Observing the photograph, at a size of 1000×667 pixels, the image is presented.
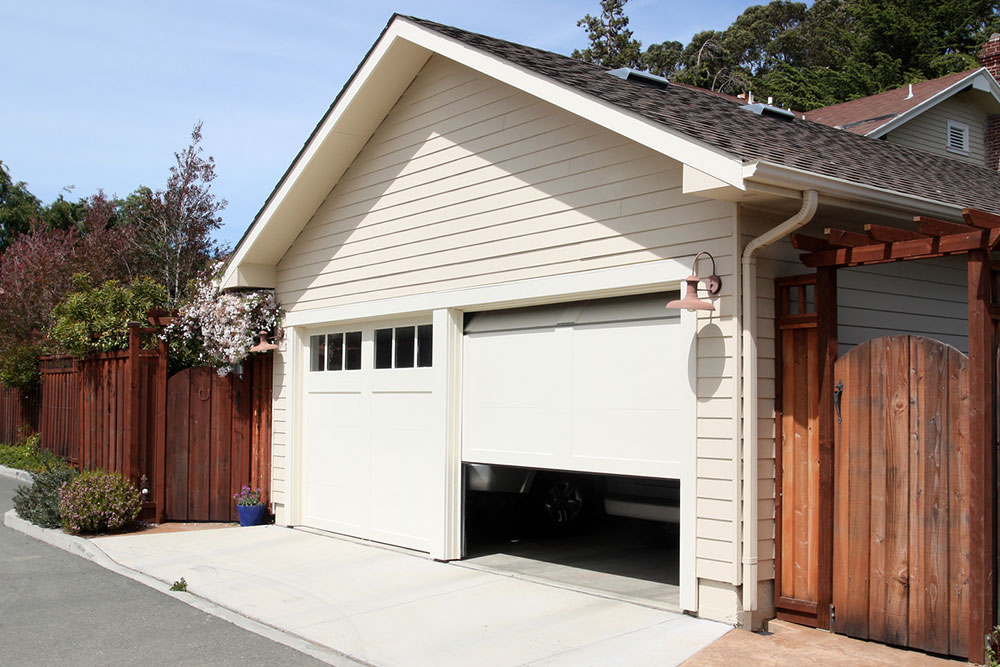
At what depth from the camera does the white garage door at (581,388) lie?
7141 mm

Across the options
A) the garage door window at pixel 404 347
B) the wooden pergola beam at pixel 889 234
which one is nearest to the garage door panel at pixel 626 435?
the wooden pergola beam at pixel 889 234

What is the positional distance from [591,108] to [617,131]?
38cm

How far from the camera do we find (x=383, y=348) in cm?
1045

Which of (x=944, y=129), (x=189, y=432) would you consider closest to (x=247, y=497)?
(x=189, y=432)

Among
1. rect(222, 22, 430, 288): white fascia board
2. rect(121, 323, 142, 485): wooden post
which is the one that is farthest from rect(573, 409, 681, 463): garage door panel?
rect(121, 323, 142, 485): wooden post

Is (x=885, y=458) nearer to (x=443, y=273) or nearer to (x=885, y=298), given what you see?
(x=885, y=298)

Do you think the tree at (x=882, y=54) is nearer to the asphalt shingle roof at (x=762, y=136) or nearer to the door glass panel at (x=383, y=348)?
the asphalt shingle roof at (x=762, y=136)

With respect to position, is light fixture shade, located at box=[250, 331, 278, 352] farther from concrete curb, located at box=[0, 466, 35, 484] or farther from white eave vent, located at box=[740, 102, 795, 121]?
concrete curb, located at box=[0, 466, 35, 484]

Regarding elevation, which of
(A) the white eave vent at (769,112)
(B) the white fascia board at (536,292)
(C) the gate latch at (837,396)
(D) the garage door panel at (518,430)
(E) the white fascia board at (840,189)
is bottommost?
(D) the garage door panel at (518,430)

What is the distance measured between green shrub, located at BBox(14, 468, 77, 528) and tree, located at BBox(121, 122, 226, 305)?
10.4 meters

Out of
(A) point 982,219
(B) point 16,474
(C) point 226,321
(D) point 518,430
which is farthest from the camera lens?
(B) point 16,474

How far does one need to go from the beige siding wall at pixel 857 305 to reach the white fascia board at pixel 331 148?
4691 millimetres

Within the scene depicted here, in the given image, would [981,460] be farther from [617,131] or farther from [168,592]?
[168,592]

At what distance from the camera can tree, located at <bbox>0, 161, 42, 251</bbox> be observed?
41094 millimetres
